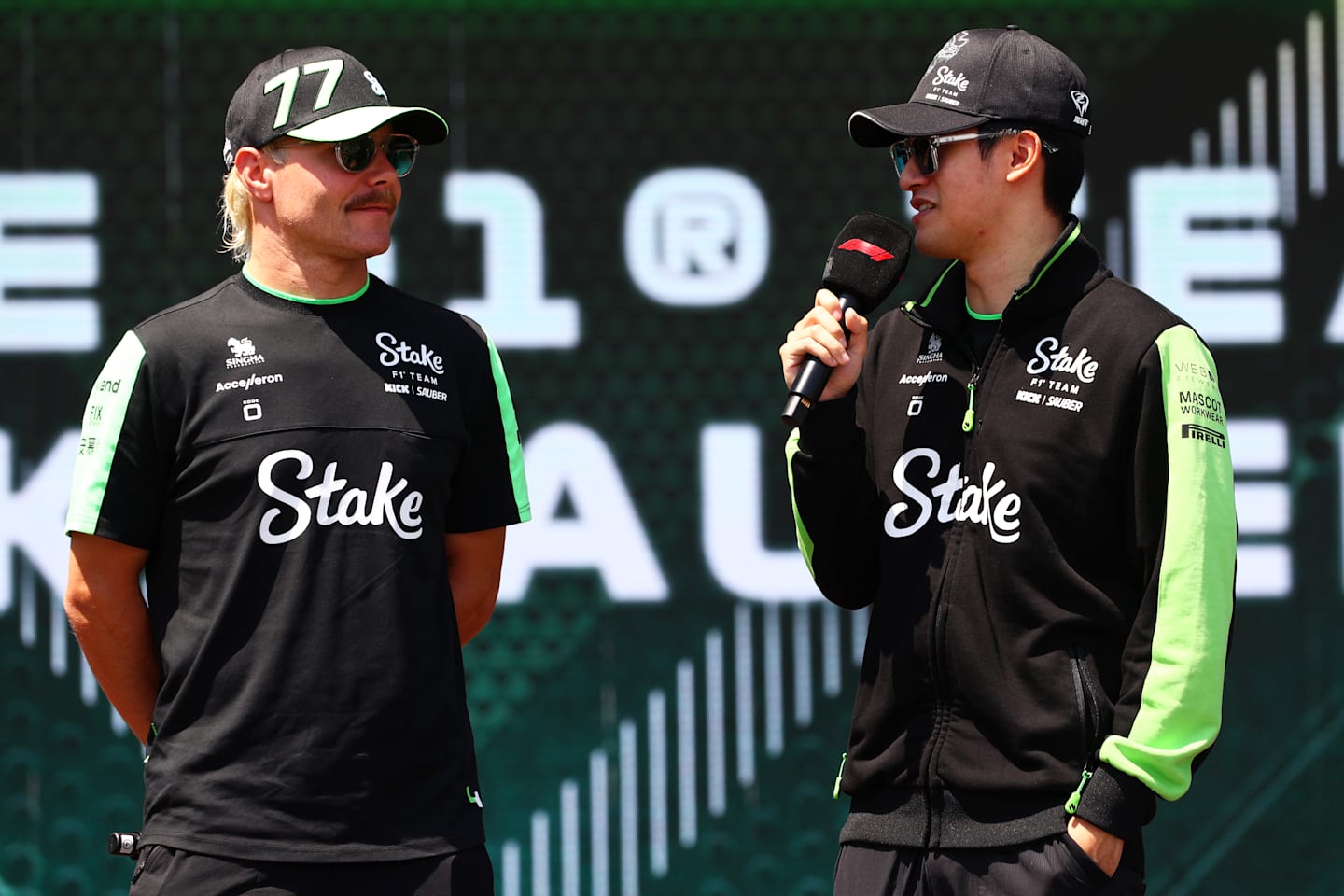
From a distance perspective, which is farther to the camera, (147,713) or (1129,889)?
(147,713)

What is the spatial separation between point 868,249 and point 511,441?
61 centimetres

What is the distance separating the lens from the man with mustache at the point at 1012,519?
226 centimetres

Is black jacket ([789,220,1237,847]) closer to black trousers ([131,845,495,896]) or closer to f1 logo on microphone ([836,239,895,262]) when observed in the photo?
f1 logo on microphone ([836,239,895,262])

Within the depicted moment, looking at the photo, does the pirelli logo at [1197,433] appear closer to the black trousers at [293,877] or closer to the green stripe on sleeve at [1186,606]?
the green stripe on sleeve at [1186,606]

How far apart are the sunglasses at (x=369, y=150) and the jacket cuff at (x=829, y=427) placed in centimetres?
73

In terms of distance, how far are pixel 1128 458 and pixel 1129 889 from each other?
0.56 meters

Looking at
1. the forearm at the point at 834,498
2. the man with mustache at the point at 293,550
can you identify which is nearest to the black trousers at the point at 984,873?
the forearm at the point at 834,498

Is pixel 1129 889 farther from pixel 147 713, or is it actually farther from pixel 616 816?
pixel 616 816

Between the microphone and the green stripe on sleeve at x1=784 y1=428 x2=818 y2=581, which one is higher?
the microphone

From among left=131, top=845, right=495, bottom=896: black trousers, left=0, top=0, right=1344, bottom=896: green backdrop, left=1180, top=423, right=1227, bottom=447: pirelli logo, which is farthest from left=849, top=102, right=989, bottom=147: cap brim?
left=0, top=0, right=1344, bottom=896: green backdrop

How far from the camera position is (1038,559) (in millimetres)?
2350

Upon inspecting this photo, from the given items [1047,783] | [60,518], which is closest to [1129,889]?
[1047,783]

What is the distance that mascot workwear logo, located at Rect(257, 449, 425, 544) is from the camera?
2422mm

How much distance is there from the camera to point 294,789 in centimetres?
236
